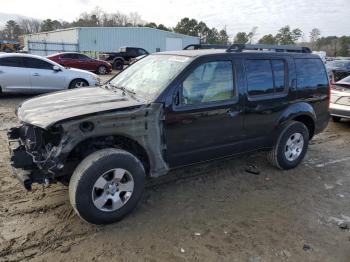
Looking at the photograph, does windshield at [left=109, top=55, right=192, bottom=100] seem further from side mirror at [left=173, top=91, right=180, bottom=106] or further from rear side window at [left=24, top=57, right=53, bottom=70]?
rear side window at [left=24, top=57, right=53, bottom=70]

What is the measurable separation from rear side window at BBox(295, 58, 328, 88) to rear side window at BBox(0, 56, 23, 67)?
897 centimetres

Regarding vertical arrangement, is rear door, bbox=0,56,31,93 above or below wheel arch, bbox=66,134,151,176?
above

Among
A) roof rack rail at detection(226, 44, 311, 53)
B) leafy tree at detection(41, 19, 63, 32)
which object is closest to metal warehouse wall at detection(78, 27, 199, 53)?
roof rack rail at detection(226, 44, 311, 53)

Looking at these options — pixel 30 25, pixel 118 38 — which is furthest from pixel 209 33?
pixel 30 25

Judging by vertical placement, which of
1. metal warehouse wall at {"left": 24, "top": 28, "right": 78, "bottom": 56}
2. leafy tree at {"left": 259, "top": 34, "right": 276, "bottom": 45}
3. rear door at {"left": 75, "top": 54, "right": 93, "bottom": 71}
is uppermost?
leafy tree at {"left": 259, "top": 34, "right": 276, "bottom": 45}

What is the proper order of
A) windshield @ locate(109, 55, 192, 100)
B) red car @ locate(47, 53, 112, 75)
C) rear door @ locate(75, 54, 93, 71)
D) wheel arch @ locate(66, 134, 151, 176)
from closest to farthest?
wheel arch @ locate(66, 134, 151, 176) → windshield @ locate(109, 55, 192, 100) → red car @ locate(47, 53, 112, 75) → rear door @ locate(75, 54, 93, 71)

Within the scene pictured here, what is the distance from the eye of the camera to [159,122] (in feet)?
12.8

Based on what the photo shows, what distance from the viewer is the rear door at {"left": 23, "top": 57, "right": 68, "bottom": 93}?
11.1 m

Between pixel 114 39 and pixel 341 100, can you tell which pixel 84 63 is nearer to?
pixel 341 100

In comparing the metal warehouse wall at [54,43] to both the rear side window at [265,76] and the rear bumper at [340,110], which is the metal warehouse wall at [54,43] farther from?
the rear side window at [265,76]

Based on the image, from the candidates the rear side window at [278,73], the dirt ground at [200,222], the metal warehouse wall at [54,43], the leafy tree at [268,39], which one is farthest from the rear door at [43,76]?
the leafy tree at [268,39]

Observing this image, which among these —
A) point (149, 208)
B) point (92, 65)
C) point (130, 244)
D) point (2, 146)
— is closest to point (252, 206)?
point (149, 208)

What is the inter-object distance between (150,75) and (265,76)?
167 centimetres

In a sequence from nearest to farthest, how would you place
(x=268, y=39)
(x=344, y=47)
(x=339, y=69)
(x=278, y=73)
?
1. (x=278, y=73)
2. (x=339, y=69)
3. (x=344, y=47)
4. (x=268, y=39)
